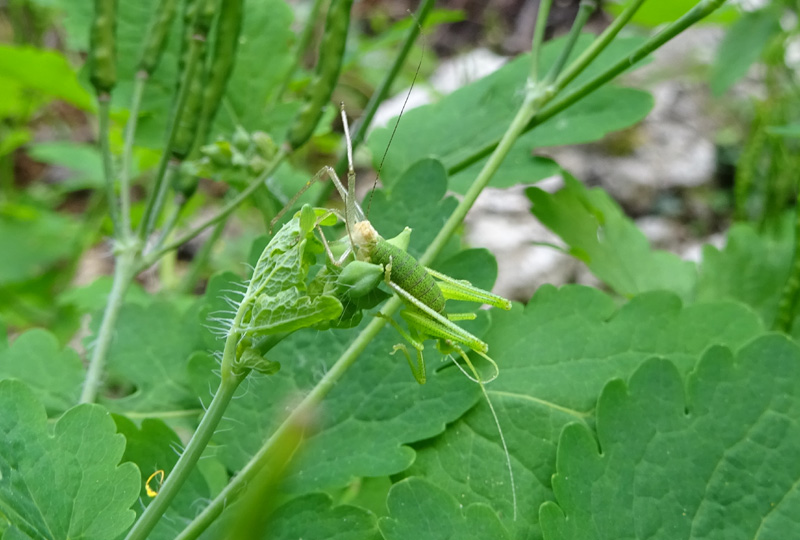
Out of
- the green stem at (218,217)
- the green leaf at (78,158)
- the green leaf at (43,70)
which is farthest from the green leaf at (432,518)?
the green leaf at (78,158)

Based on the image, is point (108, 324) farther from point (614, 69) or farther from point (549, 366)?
point (614, 69)

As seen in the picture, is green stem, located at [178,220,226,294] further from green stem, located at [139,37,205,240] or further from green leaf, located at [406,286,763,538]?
green leaf, located at [406,286,763,538]

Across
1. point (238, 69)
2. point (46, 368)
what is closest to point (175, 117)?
point (238, 69)

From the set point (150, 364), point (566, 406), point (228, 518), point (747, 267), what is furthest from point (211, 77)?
point (747, 267)

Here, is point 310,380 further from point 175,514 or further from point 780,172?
point 780,172

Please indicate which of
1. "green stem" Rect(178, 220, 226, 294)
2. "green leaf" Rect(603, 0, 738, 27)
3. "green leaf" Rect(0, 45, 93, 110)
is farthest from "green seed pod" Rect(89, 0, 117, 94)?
"green leaf" Rect(603, 0, 738, 27)
